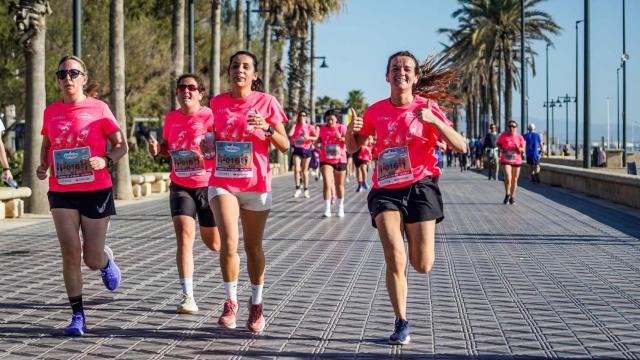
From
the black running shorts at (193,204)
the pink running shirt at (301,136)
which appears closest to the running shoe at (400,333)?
the black running shorts at (193,204)

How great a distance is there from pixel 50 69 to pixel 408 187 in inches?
1010

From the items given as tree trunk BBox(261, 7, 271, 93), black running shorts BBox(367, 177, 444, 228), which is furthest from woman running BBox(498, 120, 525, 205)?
tree trunk BBox(261, 7, 271, 93)

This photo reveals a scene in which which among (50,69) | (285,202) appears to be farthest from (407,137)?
(50,69)

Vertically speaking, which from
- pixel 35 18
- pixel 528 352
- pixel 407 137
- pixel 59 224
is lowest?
pixel 528 352

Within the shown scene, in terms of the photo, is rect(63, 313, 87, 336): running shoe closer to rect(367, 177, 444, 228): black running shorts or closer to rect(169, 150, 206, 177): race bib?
rect(169, 150, 206, 177): race bib

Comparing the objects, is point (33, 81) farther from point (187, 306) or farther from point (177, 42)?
point (187, 306)

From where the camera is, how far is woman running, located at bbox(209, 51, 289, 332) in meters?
6.79

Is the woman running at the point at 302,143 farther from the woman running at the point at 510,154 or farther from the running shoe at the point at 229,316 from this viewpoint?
the running shoe at the point at 229,316

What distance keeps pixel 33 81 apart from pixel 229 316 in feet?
38.2

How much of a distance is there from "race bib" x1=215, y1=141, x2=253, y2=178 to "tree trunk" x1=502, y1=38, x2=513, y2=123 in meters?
43.5

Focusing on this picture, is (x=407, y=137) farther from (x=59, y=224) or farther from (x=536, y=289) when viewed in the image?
(x=536, y=289)

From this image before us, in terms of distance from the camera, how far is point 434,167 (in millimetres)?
6719

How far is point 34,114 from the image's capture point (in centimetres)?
1752

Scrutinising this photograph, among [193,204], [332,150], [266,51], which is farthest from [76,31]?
[266,51]
